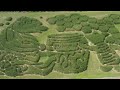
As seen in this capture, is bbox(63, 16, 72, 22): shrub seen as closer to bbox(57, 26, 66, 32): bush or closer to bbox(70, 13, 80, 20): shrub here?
bbox(70, 13, 80, 20): shrub

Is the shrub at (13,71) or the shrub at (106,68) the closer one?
the shrub at (13,71)

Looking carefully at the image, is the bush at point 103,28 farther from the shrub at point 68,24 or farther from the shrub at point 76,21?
the shrub at point 68,24

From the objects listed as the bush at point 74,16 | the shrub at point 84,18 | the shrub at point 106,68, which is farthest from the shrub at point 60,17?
the shrub at point 106,68

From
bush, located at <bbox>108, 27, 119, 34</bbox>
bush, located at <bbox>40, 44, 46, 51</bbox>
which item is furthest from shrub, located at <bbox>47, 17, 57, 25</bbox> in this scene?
bush, located at <bbox>108, 27, 119, 34</bbox>

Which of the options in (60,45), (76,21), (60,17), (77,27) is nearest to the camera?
(60,45)

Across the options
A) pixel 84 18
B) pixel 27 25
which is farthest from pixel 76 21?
pixel 27 25

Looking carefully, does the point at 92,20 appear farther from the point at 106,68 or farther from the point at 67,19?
the point at 106,68

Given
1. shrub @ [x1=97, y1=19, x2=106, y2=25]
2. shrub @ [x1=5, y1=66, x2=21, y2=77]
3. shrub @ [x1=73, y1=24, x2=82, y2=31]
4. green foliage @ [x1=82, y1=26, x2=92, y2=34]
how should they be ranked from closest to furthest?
shrub @ [x1=5, y1=66, x2=21, y2=77], green foliage @ [x1=82, y1=26, x2=92, y2=34], shrub @ [x1=73, y1=24, x2=82, y2=31], shrub @ [x1=97, y1=19, x2=106, y2=25]

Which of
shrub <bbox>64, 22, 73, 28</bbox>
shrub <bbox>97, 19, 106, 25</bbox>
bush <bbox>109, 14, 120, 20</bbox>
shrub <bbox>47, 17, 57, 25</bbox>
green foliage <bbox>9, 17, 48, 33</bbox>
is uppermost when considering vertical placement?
bush <bbox>109, 14, 120, 20</bbox>

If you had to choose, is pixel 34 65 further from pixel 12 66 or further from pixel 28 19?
pixel 28 19
